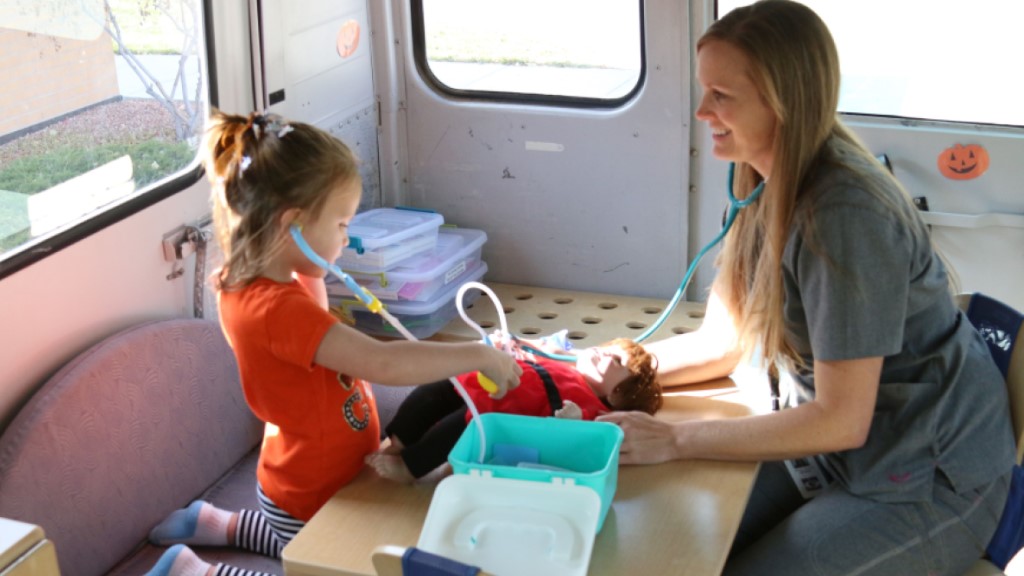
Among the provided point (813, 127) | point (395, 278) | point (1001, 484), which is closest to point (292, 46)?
point (395, 278)

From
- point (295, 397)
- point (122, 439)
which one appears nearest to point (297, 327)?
point (295, 397)

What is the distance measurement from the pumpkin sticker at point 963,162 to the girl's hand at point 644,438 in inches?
55.0

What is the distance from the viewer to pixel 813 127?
5.87 feet

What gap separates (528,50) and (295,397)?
1.72 metres

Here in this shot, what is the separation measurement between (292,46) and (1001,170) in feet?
5.85

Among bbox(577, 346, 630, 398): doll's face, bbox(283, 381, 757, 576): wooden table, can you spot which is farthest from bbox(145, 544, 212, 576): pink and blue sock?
bbox(577, 346, 630, 398): doll's face

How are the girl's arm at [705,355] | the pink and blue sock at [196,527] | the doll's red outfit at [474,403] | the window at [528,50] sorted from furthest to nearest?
the window at [528,50]
the pink and blue sock at [196,527]
the girl's arm at [705,355]
the doll's red outfit at [474,403]

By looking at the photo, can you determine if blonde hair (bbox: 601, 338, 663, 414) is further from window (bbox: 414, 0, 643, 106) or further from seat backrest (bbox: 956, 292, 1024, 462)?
window (bbox: 414, 0, 643, 106)

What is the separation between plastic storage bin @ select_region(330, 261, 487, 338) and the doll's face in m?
0.94

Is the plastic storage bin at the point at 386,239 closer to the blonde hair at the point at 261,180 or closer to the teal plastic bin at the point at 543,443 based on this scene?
the blonde hair at the point at 261,180

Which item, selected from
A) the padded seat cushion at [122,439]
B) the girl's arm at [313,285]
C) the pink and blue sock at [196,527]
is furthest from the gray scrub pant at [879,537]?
the padded seat cushion at [122,439]

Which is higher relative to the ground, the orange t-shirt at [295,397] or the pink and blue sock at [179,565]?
the orange t-shirt at [295,397]

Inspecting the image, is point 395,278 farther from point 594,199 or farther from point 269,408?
point 269,408

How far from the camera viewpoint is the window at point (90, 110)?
2.02m
